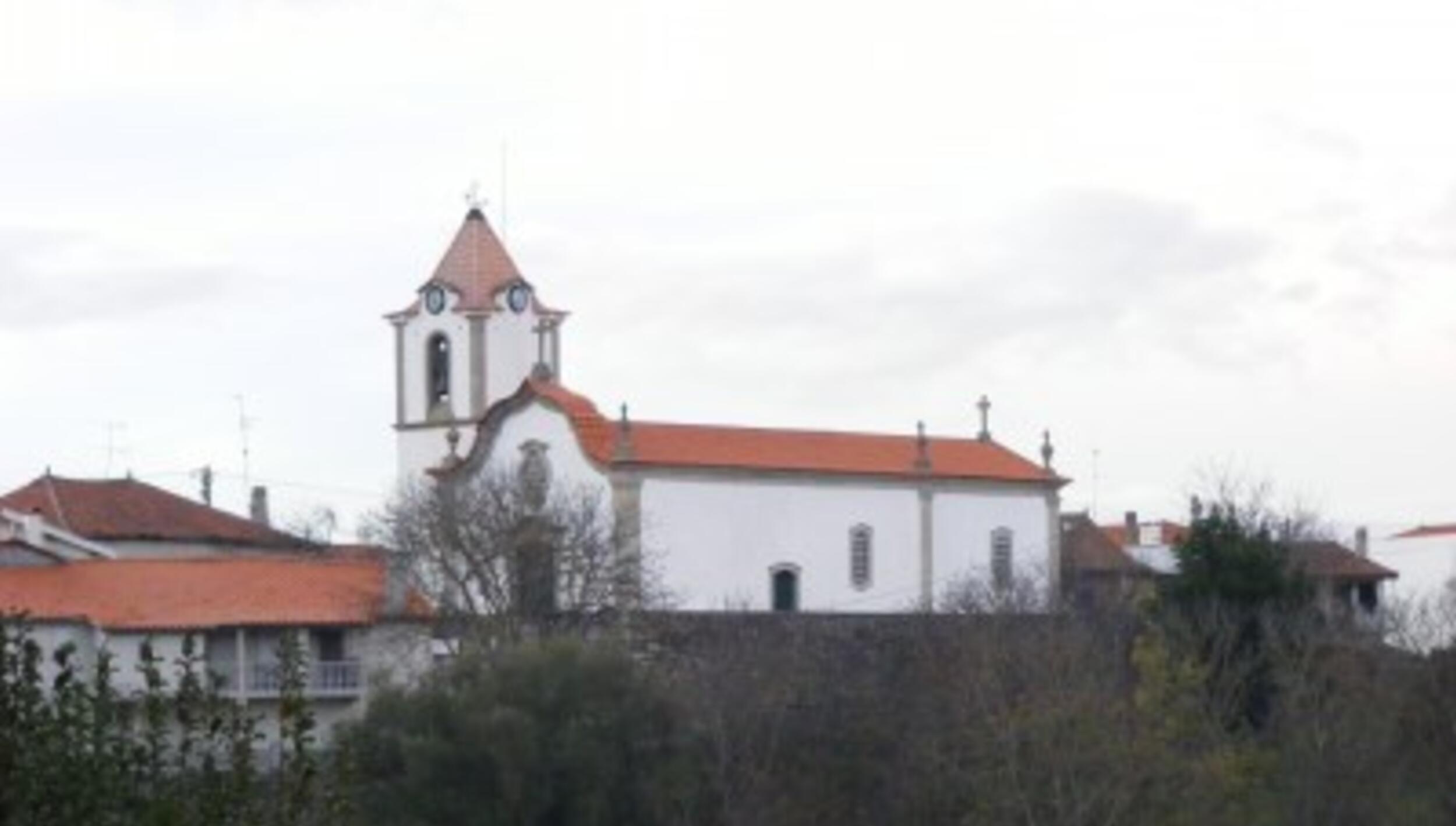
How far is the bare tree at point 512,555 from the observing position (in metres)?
63.1

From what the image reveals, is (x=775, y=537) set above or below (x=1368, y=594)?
above

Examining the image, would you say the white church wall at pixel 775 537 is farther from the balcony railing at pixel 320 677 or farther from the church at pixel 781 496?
the balcony railing at pixel 320 677

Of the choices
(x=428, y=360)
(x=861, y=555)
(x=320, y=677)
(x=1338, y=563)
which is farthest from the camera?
(x=428, y=360)

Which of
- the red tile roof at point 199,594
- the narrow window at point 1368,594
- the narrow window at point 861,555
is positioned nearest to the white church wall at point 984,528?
the narrow window at point 861,555

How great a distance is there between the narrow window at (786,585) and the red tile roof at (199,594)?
38.3ft

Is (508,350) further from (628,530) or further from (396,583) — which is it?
(396,583)

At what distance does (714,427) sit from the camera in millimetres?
77812

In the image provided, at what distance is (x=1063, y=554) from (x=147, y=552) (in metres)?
22.9

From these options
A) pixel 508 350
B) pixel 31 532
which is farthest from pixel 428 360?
pixel 31 532

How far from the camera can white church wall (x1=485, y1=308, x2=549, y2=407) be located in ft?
280

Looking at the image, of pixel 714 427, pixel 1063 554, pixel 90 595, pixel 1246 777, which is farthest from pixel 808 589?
pixel 1246 777

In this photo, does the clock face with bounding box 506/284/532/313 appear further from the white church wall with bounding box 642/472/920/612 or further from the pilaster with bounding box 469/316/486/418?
the white church wall with bounding box 642/472/920/612

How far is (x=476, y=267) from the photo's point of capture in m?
86.8

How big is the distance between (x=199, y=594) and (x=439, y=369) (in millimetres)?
22456
